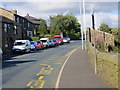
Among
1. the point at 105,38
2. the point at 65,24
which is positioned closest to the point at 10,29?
the point at 105,38

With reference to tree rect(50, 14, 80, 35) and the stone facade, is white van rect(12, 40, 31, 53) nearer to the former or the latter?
the stone facade

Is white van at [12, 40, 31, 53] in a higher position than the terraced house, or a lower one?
lower

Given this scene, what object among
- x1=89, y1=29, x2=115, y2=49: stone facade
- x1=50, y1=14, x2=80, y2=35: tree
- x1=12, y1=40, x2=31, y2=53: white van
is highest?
x1=50, y1=14, x2=80, y2=35: tree

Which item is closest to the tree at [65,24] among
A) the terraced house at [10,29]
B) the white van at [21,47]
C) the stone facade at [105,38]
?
the terraced house at [10,29]

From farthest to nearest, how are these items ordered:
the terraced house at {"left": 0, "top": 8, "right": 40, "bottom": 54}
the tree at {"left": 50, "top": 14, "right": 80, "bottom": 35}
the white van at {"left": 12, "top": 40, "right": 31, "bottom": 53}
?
the tree at {"left": 50, "top": 14, "right": 80, "bottom": 35} → the terraced house at {"left": 0, "top": 8, "right": 40, "bottom": 54} → the white van at {"left": 12, "top": 40, "right": 31, "bottom": 53}

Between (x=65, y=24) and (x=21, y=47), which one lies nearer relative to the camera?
(x=21, y=47)

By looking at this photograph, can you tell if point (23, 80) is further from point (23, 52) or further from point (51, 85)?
point (23, 52)

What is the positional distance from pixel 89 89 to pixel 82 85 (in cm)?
74

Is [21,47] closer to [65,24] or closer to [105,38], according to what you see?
[105,38]

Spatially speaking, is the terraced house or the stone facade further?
the terraced house

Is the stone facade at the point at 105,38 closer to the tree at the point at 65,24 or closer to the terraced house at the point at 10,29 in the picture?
the terraced house at the point at 10,29

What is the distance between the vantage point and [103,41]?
77.4ft

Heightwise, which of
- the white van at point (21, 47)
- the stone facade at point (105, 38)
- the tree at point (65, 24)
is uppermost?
the tree at point (65, 24)

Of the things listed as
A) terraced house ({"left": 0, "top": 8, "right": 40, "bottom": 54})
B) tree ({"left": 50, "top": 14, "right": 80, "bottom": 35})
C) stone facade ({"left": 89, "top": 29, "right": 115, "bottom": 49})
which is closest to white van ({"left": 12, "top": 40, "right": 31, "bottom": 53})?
terraced house ({"left": 0, "top": 8, "right": 40, "bottom": 54})
